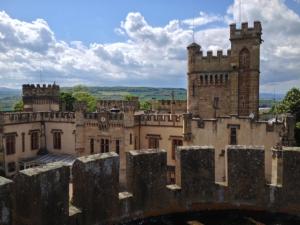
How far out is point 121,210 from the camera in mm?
6742

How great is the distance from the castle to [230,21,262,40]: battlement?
0.10m

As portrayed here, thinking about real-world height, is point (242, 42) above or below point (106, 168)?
above

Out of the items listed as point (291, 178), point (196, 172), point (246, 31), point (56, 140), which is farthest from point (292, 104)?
point (196, 172)

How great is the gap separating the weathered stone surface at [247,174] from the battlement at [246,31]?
30518mm

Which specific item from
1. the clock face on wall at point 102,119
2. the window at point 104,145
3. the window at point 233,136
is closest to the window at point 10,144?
the window at point 104,145

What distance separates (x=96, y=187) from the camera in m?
6.32

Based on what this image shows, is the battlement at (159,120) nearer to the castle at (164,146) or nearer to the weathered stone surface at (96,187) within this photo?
the castle at (164,146)

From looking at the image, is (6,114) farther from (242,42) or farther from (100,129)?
(242,42)

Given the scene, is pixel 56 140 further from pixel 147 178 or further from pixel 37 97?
pixel 147 178

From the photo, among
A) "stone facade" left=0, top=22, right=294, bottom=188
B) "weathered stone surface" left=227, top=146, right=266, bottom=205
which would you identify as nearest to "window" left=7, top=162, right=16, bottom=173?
"stone facade" left=0, top=22, right=294, bottom=188

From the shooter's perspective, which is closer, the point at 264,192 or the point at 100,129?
the point at 264,192

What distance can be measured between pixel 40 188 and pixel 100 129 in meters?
30.4

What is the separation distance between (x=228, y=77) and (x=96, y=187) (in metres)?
32.3

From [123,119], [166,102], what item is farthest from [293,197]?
[166,102]
